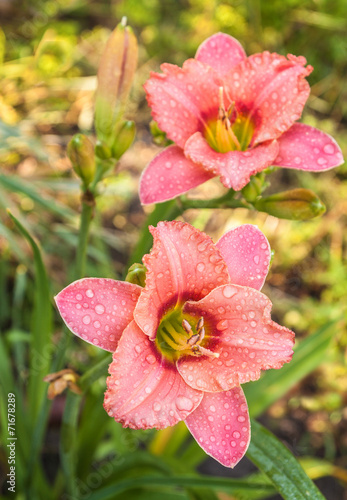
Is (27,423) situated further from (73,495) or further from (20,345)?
(20,345)

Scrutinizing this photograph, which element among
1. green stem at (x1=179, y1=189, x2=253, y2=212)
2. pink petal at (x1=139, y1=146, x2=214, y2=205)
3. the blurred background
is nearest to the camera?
pink petal at (x1=139, y1=146, x2=214, y2=205)

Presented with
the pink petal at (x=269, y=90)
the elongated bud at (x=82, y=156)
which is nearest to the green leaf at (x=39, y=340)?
the elongated bud at (x=82, y=156)

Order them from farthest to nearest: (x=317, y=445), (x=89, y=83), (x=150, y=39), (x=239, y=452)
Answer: (x=150, y=39)
(x=89, y=83)
(x=317, y=445)
(x=239, y=452)

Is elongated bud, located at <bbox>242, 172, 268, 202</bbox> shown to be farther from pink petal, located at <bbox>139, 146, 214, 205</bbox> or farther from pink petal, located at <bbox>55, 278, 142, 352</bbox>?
pink petal, located at <bbox>55, 278, 142, 352</bbox>

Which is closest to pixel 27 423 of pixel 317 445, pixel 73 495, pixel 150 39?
pixel 73 495

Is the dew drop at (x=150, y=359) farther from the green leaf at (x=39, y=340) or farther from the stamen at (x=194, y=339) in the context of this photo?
the green leaf at (x=39, y=340)

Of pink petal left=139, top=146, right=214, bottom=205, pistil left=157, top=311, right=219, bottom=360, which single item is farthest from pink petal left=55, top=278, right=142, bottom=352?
pink petal left=139, top=146, right=214, bottom=205
